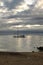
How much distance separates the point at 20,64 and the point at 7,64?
6.26ft

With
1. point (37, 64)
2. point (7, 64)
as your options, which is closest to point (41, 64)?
point (37, 64)

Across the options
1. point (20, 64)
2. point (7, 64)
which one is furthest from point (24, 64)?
point (7, 64)

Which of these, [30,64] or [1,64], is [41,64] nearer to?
[30,64]

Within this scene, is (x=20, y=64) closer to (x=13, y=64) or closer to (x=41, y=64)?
(x=13, y=64)

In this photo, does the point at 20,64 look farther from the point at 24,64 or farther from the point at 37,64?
the point at 37,64

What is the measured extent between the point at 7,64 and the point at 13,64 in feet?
2.90

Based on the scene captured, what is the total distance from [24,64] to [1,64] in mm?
3414

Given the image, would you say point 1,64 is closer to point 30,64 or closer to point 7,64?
point 7,64

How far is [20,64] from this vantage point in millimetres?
29141

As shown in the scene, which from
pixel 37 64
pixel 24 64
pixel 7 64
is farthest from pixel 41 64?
pixel 7 64

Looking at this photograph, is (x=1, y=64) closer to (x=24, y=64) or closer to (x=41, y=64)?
(x=24, y=64)

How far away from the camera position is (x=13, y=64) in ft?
95.7

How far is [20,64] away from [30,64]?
1.48m

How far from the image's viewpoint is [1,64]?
2862 centimetres
